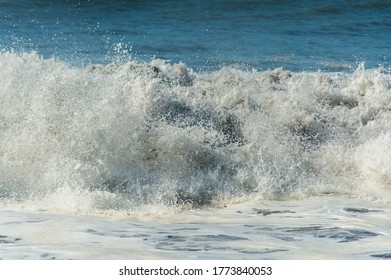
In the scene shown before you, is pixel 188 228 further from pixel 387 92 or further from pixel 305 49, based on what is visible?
pixel 305 49

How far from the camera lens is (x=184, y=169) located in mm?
8023

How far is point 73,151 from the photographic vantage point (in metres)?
7.73

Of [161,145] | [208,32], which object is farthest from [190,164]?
[208,32]

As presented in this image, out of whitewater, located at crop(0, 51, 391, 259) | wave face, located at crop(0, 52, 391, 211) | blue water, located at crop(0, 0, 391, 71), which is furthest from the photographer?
blue water, located at crop(0, 0, 391, 71)

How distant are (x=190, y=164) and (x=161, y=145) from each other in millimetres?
361

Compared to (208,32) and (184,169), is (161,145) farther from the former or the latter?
(208,32)

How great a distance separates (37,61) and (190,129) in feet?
5.95

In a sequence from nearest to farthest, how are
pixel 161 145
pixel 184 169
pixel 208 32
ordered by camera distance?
pixel 184 169 → pixel 161 145 → pixel 208 32

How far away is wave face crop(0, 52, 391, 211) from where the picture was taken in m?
7.34

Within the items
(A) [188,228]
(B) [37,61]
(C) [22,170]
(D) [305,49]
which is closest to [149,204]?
(A) [188,228]

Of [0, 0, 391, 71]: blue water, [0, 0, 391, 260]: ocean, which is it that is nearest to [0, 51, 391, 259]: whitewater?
[0, 0, 391, 260]: ocean

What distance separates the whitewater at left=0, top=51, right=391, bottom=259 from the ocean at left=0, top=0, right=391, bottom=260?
2 cm

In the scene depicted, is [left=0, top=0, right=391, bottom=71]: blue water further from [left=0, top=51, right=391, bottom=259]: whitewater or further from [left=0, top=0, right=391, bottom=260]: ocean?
[left=0, top=51, right=391, bottom=259]: whitewater

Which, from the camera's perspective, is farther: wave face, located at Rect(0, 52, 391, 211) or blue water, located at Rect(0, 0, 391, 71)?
blue water, located at Rect(0, 0, 391, 71)
